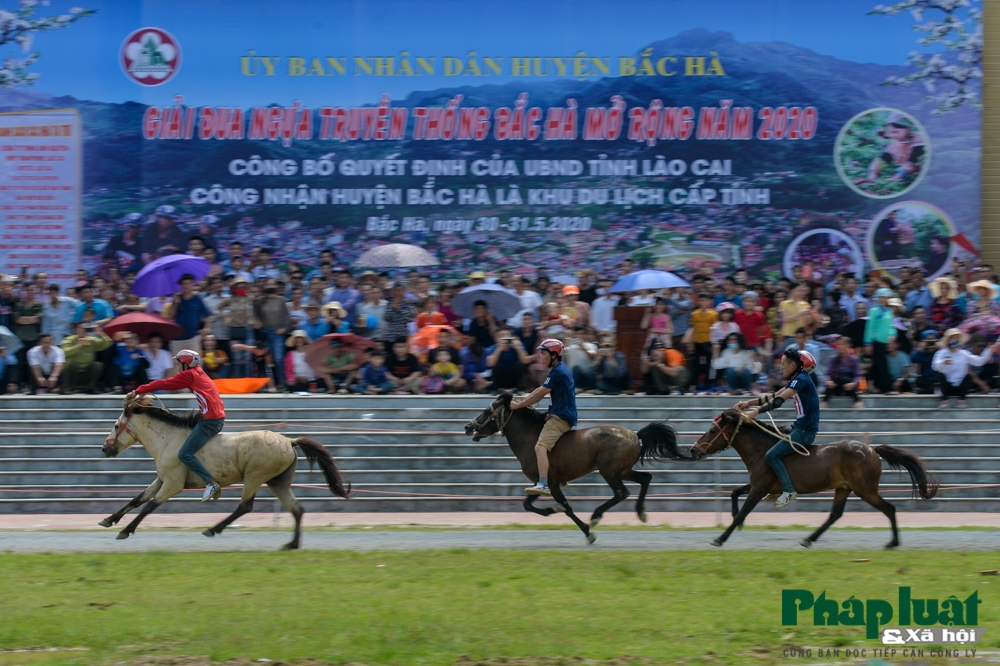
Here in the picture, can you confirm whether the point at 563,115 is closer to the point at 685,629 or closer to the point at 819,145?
the point at 819,145

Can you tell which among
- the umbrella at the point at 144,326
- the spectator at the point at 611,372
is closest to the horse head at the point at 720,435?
the spectator at the point at 611,372

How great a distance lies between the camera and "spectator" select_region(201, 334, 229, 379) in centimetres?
1897

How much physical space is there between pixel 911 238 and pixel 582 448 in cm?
1334

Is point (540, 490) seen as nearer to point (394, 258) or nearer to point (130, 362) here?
point (130, 362)

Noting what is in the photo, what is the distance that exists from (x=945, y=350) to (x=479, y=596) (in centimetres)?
1106

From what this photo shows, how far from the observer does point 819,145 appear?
2481 cm

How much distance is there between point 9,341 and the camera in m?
19.2

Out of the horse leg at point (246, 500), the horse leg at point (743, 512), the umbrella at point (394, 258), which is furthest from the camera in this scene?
the umbrella at point (394, 258)

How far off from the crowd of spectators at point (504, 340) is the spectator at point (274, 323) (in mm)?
22

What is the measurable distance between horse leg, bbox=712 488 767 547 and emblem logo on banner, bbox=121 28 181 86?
16411mm

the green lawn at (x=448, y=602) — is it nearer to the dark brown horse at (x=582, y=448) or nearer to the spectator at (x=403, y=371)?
the dark brown horse at (x=582, y=448)

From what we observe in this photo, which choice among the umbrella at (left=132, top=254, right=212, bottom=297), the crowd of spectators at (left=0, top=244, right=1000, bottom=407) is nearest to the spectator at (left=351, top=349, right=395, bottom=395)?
the crowd of spectators at (left=0, top=244, right=1000, bottom=407)

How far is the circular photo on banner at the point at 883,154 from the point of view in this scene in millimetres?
24734

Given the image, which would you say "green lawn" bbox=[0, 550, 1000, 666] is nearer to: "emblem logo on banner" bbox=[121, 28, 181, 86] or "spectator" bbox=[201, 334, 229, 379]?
"spectator" bbox=[201, 334, 229, 379]
